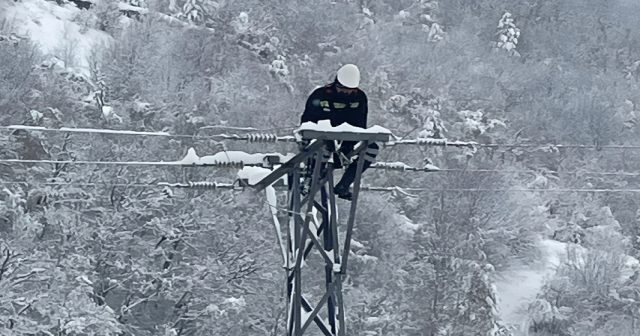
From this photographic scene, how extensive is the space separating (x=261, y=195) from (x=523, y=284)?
12.2 m

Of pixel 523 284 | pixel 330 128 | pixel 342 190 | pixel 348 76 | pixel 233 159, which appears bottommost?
pixel 523 284

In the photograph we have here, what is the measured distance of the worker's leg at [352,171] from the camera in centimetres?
762

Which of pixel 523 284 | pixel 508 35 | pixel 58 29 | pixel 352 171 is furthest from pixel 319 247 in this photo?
pixel 508 35

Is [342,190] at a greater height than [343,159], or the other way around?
[343,159]

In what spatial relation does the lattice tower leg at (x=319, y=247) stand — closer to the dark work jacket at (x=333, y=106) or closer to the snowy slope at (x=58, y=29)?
the dark work jacket at (x=333, y=106)

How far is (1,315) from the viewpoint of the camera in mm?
22156

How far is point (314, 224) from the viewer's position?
7.98m

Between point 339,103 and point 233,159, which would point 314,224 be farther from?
point 339,103

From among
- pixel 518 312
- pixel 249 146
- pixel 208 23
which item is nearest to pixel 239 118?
pixel 249 146

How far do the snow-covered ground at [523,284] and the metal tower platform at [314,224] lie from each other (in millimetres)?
22779

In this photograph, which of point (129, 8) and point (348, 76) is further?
point (129, 8)

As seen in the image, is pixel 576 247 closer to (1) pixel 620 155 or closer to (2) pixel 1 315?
(1) pixel 620 155

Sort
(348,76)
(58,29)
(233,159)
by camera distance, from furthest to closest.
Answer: (58,29) < (233,159) < (348,76)

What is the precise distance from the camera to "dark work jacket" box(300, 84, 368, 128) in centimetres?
743
